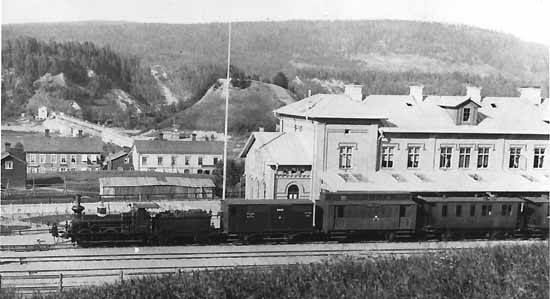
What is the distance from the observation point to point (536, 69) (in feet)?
40.9

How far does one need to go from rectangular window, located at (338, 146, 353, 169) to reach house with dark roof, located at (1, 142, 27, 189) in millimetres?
5899

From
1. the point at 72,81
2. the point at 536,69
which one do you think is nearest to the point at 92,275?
the point at 72,81

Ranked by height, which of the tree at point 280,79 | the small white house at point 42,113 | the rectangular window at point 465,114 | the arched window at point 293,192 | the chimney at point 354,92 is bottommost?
the arched window at point 293,192

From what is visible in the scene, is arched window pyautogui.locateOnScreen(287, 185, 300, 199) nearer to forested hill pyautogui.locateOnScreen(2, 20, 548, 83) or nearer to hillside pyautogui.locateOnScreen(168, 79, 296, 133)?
hillside pyautogui.locateOnScreen(168, 79, 296, 133)

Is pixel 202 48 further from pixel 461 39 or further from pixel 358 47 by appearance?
pixel 461 39

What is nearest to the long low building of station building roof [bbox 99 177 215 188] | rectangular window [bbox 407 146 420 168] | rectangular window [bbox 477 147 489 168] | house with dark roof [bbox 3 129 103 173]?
station building roof [bbox 99 177 215 188]

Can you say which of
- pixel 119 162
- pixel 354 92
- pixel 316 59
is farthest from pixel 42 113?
pixel 354 92

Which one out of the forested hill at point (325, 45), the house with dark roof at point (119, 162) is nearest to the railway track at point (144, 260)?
the house with dark roof at point (119, 162)

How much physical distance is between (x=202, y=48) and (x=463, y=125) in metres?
5.46

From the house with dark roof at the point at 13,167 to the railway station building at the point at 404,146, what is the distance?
4.33 metres

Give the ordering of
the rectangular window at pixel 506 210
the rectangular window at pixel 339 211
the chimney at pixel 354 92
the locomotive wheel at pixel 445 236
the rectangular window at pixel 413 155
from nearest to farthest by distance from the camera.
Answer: the rectangular window at pixel 339 211
the rectangular window at pixel 413 155
the chimney at pixel 354 92
the locomotive wheel at pixel 445 236
the rectangular window at pixel 506 210

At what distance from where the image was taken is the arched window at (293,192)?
11.8 meters

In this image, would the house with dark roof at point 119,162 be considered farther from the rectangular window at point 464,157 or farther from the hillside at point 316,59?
the rectangular window at point 464,157

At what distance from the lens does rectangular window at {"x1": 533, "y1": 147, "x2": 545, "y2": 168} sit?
12.0 m
